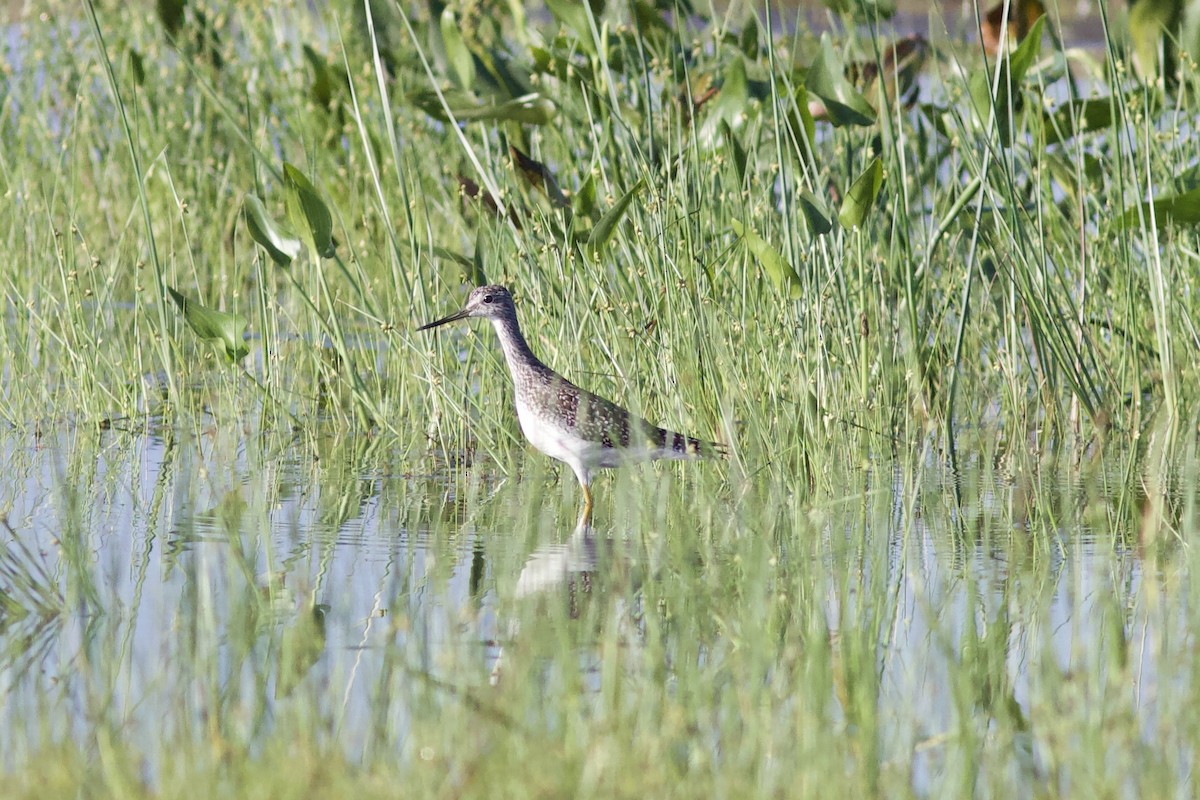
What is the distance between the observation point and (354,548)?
14.0 ft

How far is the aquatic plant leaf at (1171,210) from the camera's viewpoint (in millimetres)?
4719

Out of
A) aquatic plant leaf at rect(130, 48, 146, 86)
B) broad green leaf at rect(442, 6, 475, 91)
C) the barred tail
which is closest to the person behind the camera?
the barred tail

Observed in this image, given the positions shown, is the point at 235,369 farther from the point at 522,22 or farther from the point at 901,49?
the point at 901,49

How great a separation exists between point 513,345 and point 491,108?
0.98 meters

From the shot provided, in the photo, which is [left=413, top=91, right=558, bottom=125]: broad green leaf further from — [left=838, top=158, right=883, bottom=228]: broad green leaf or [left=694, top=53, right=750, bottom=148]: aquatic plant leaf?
[left=838, top=158, right=883, bottom=228]: broad green leaf

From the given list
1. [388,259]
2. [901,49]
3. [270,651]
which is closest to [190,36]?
[388,259]

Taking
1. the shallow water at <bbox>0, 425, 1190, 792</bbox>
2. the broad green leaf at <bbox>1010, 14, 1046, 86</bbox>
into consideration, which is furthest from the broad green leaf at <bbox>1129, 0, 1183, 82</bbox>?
the shallow water at <bbox>0, 425, 1190, 792</bbox>

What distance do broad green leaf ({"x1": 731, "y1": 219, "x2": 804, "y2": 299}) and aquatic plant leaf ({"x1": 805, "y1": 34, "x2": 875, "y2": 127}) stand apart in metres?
0.67

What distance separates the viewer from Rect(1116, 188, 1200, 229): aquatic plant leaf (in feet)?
15.5

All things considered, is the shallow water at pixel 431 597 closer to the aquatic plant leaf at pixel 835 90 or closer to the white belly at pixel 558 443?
the white belly at pixel 558 443

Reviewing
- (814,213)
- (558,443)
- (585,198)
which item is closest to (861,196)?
(814,213)

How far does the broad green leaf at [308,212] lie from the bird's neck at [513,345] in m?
0.60

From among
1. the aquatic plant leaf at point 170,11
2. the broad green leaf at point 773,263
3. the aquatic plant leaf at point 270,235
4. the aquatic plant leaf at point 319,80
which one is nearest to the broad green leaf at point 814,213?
the broad green leaf at point 773,263

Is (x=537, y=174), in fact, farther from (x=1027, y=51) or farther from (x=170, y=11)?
(x=170, y=11)
